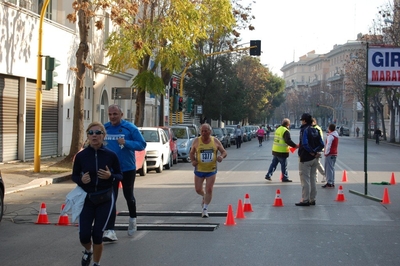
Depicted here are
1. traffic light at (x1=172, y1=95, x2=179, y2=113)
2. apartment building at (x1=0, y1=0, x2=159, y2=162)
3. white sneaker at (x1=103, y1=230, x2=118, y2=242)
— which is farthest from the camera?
traffic light at (x1=172, y1=95, x2=179, y2=113)

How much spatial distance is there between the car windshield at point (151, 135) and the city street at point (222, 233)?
25.4ft

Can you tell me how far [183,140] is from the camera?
100ft

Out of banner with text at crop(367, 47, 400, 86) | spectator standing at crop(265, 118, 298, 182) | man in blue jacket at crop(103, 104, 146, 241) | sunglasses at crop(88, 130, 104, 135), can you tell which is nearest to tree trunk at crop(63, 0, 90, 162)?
spectator standing at crop(265, 118, 298, 182)

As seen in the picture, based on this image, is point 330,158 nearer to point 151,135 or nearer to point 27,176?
point 151,135

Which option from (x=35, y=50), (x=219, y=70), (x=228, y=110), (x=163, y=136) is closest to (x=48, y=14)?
(x=35, y=50)

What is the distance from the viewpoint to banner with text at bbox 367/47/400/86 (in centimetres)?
1435

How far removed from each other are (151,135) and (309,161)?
11249mm

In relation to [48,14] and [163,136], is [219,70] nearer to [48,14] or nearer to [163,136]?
[48,14]

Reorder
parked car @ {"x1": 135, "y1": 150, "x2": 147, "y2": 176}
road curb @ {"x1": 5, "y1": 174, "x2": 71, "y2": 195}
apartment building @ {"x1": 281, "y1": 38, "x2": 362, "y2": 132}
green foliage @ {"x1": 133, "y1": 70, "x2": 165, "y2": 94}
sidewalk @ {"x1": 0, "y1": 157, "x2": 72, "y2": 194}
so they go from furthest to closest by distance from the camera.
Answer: apartment building @ {"x1": 281, "y1": 38, "x2": 362, "y2": 132}
green foliage @ {"x1": 133, "y1": 70, "x2": 165, "y2": 94}
parked car @ {"x1": 135, "y1": 150, "x2": 147, "y2": 176}
sidewalk @ {"x1": 0, "y1": 157, "x2": 72, "y2": 194}
road curb @ {"x1": 5, "y1": 174, "x2": 71, "y2": 195}

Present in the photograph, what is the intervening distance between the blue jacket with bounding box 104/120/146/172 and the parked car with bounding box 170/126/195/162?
809 inches

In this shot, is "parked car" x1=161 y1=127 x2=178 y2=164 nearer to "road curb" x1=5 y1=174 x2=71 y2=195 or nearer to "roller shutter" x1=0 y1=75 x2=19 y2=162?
"roller shutter" x1=0 y1=75 x2=19 y2=162

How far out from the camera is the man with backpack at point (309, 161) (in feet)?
42.9

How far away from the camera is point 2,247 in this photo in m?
8.77

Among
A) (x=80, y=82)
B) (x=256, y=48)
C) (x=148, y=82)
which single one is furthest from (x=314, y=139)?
(x=256, y=48)
